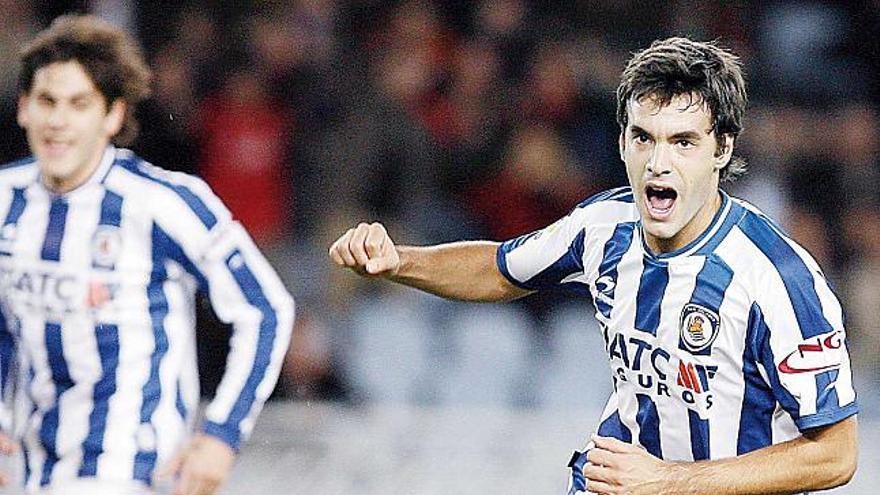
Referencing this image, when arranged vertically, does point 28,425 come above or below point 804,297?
below

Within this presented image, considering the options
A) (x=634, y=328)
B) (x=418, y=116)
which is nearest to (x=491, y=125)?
(x=418, y=116)

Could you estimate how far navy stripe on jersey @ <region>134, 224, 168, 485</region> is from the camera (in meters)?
4.75

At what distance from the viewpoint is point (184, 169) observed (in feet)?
27.7

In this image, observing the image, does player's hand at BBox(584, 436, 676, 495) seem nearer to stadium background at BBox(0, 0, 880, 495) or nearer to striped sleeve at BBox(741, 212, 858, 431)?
striped sleeve at BBox(741, 212, 858, 431)

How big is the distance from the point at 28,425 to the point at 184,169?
3.76m

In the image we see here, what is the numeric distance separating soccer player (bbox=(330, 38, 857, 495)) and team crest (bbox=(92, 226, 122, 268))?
84cm

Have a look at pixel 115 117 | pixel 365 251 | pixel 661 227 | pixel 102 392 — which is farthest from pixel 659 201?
pixel 115 117

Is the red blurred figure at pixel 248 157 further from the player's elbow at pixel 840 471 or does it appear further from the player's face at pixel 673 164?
the player's elbow at pixel 840 471

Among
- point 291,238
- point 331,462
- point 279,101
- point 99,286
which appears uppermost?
point 279,101

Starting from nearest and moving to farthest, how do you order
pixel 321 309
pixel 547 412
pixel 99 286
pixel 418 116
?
pixel 99 286, pixel 547 412, pixel 321 309, pixel 418 116

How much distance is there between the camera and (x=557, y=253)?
4445 mm

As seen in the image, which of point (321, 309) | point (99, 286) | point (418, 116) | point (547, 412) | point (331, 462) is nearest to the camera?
point (99, 286)

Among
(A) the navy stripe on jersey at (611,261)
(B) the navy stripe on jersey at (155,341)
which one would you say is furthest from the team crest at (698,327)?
(B) the navy stripe on jersey at (155,341)

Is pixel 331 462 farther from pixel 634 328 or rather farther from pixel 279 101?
pixel 634 328
